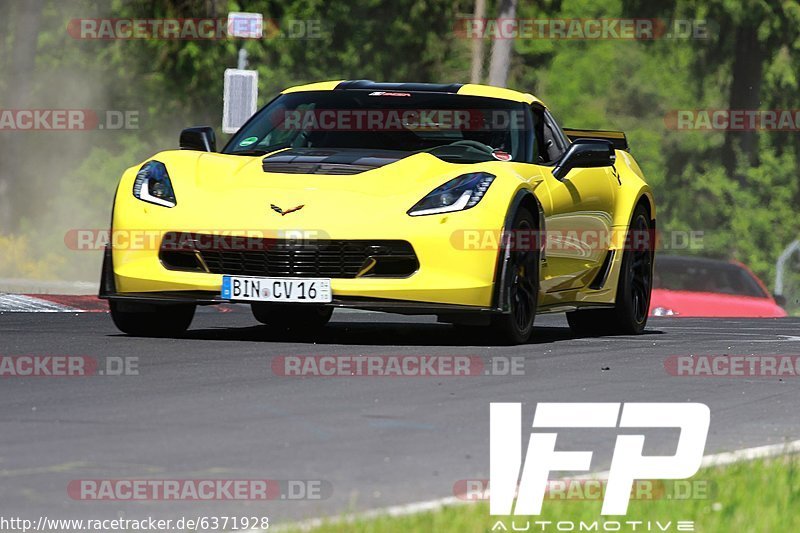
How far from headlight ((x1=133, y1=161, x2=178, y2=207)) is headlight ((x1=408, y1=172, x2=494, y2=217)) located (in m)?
1.40

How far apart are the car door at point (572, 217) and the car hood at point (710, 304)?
900cm

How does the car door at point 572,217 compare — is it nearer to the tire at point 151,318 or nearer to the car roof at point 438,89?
the car roof at point 438,89

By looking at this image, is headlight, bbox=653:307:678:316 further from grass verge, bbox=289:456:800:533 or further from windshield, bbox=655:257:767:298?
grass verge, bbox=289:456:800:533

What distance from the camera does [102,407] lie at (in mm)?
7613

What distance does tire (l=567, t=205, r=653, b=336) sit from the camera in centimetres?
1311

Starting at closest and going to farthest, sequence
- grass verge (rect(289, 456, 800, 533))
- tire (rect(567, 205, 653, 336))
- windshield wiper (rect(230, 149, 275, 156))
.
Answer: grass verge (rect(289, 456, 800, 533)), windshield wiper (rect(230, 149, 275, 156)), tire (rect(567, 205, 653, 336))

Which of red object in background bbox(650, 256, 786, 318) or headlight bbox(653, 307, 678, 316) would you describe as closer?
headlight bbox(653, 307, 678, 316)

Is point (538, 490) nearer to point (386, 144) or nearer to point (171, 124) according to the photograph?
point (386, 144)

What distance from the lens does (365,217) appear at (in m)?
10.4

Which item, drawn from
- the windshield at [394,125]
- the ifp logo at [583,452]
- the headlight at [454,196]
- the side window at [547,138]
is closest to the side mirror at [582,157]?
the side window at [547,138]

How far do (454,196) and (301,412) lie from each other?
324 centimetres

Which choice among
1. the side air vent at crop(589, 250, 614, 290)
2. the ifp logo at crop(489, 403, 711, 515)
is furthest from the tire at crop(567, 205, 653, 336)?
the ifp logo at crop(489, 403, 711, 515)

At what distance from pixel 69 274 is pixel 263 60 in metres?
16.4

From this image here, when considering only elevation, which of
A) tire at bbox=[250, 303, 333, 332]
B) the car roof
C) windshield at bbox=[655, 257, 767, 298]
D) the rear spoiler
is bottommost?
windshield at bbox=[655, 257, 767, 298]
